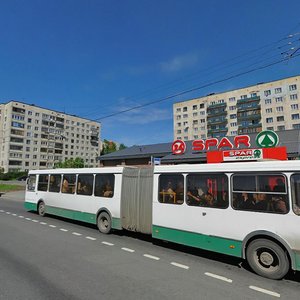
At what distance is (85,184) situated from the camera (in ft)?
37.8

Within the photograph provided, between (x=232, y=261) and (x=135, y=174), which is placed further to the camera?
(x=135, y=174)

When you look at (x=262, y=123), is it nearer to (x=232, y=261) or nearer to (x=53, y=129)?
(x=53, y=129)

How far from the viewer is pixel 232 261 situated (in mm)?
7078

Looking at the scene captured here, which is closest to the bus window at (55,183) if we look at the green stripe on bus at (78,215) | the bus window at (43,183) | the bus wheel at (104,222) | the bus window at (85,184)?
the bus window at (43,183)

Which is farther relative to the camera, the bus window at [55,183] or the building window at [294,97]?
the building window at [294,97]

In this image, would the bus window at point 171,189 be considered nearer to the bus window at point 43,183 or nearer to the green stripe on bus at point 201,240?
the green stripe on bus at point 201,240

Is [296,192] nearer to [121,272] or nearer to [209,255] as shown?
[209,255]

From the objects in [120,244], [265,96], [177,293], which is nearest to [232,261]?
[177,293]

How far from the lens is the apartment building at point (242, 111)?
2916 inches

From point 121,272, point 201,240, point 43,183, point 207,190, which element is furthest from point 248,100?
point 121,272

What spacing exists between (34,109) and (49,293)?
97670mm

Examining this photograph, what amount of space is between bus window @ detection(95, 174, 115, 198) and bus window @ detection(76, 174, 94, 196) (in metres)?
0.39

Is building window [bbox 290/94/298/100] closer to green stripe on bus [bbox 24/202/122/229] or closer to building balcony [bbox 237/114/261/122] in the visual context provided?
building balcony [bbox 237/114/261/122]

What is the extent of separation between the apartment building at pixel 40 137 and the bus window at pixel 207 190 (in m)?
88.3
